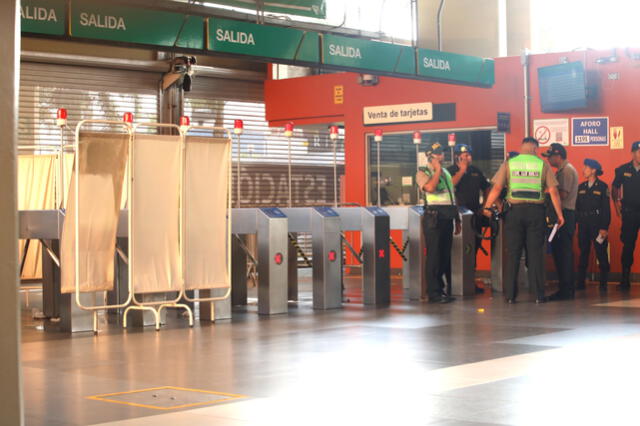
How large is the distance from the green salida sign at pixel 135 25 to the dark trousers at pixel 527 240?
4.03 metres

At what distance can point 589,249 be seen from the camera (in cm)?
1345

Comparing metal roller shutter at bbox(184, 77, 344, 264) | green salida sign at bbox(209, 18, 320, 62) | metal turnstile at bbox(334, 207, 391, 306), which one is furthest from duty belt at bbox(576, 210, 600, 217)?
metal roller shutter at bbox(184, 77, 344, 264)

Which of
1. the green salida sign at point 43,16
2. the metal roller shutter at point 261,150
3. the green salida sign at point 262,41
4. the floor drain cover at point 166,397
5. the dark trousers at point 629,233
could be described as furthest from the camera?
the metal roller shutter at point 261,150

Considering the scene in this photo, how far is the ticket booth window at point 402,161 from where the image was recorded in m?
15.8

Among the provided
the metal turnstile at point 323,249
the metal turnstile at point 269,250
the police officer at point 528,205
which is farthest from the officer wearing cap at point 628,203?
the metal turnstile at point 269,250

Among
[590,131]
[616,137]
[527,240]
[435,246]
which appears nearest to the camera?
[527,240]

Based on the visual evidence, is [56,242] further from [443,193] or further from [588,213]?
[588,213]

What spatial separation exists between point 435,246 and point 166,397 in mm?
6341

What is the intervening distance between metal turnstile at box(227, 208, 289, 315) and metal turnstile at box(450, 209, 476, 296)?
2799mm

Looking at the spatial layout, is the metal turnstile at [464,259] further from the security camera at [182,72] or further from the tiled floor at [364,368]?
the security camera at [182,72]

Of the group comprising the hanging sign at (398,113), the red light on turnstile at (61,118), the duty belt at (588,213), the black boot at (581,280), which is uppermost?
the hanging sign at (398,113)

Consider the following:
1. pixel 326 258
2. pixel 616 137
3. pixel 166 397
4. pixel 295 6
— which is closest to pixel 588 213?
pixel 616 137

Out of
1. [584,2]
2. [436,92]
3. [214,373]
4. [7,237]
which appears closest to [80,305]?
[214,373]

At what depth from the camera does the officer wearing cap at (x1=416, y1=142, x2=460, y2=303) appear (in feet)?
37.4
